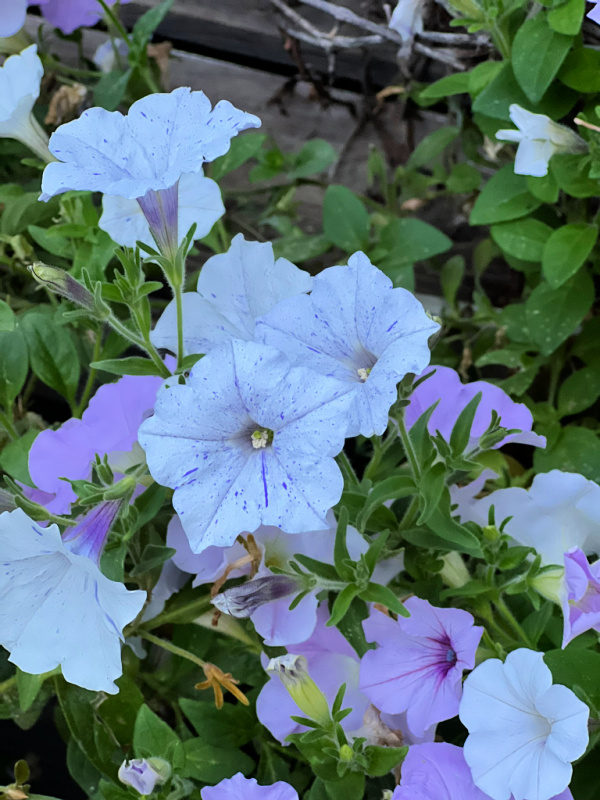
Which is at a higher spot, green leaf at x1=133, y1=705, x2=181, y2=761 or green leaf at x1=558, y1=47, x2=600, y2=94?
green leaf at x1=558, y1=47, x2=600, y2=94

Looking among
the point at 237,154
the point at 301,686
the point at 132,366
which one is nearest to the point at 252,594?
the point at 301,686

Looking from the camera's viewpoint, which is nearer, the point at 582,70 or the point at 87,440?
the point at 87,440

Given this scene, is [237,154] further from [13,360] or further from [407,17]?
[13,360]

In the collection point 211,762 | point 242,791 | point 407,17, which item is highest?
point 407,17

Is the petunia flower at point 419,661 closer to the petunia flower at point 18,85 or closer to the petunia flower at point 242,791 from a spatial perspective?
the petunia flower at point 242,791

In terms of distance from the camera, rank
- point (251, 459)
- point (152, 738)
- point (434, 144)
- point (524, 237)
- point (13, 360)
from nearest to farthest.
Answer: point (251, 459) < point (152, 738) < point (13, 360) < point (524, 237) < point (434, 144)

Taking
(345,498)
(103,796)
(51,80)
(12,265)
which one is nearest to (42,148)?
(12,265)

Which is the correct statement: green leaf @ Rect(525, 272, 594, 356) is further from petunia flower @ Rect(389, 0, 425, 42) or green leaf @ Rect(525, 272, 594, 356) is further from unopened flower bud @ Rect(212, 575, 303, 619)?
unopened flower bud @ Rect(212, 575, 303, 619)

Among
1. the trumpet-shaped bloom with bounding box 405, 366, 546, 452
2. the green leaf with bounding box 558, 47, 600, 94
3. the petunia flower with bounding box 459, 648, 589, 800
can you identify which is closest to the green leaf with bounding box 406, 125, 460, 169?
the green leaf with bounding box 558, 47, 600, 94
